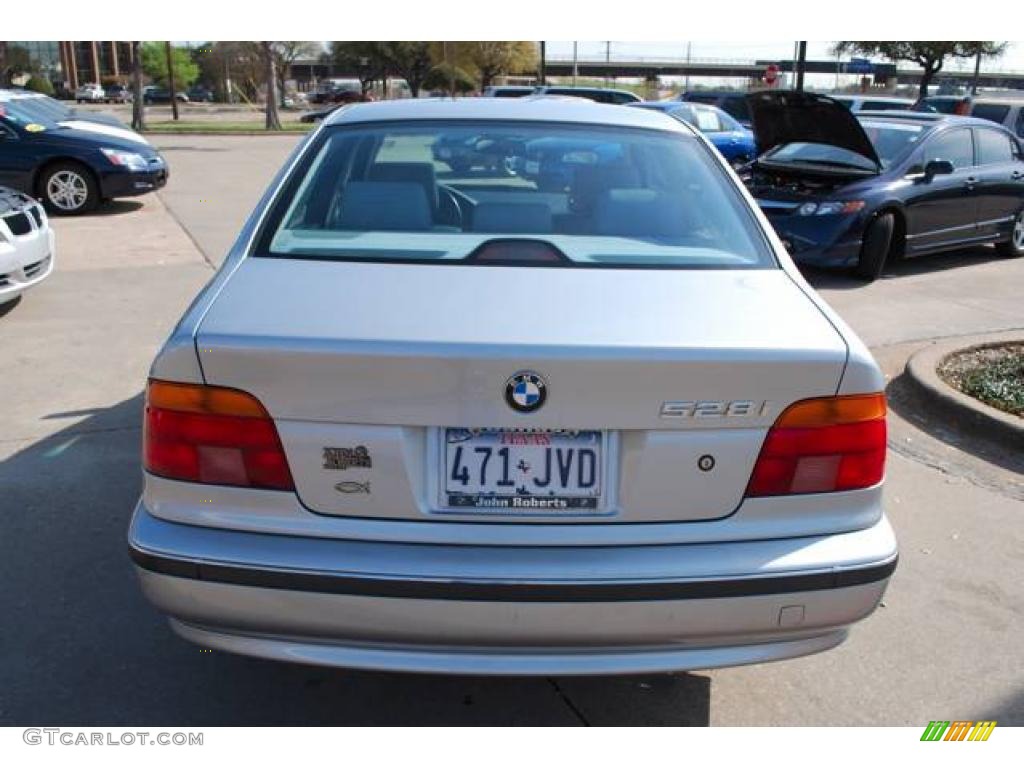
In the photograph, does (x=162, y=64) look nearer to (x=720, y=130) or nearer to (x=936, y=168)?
(x=720, y=130)

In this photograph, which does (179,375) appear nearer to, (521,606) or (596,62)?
(521,606)

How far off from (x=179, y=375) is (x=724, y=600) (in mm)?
1358

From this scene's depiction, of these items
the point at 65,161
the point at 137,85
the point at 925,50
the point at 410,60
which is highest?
the point at 410,60

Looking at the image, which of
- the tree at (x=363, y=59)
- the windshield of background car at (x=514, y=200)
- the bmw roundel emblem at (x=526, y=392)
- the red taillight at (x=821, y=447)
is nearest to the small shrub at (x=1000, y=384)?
the windshield of background car at (x=514, y=200)

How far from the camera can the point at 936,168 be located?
28.7 ft

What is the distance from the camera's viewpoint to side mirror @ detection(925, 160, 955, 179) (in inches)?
344

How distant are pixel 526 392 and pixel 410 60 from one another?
56.1 meters

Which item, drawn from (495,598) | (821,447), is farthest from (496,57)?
(495,598)

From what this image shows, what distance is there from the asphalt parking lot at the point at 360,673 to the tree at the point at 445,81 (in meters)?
41.0

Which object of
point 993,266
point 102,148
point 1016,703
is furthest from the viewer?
point 102,148

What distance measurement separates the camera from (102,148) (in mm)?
11570

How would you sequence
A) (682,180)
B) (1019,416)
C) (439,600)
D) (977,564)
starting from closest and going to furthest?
(439,600) → (682,180) → (977,564) → (1019,416)

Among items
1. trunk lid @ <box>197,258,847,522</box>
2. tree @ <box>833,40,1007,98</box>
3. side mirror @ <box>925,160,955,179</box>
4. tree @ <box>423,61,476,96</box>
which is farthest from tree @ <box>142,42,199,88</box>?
trunk lid @ <box>197,258,847,522</box>

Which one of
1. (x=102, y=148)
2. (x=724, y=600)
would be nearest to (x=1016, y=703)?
(x=724, y=600)
